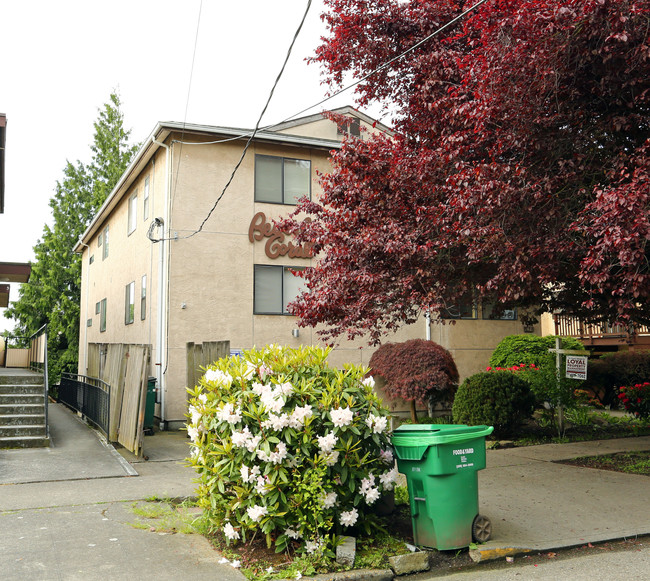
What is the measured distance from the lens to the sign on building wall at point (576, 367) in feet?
37.1

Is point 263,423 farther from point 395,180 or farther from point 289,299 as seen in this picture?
point 289,299

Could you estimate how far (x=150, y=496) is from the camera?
7406 mm

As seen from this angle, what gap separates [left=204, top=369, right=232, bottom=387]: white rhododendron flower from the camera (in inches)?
226

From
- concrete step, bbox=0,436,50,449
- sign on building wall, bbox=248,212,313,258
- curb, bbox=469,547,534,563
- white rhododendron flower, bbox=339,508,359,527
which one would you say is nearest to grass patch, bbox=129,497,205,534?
white rhododendron flower, bbox=339,508,359,527

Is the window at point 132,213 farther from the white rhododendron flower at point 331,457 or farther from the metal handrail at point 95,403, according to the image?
the white rhododendron flower at point 331,457

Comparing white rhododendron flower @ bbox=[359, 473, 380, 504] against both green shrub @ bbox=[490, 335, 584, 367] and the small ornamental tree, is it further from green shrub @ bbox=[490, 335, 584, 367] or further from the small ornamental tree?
green shrub @ bbox=[490, 335, 584, 367]

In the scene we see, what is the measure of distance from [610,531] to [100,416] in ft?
32.1

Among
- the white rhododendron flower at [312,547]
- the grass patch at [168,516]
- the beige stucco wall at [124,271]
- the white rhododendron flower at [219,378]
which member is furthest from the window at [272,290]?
the white rhododendron flower at [312,547]

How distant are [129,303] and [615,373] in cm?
1345

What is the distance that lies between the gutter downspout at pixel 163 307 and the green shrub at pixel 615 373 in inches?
417

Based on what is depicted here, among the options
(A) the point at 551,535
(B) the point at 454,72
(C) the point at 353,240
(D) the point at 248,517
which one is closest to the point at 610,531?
(A) the point at 551,535

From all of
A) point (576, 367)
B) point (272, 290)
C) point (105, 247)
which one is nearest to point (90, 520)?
point (576, 367)

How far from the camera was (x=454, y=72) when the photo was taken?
8.47m

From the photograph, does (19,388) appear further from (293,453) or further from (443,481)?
(443,481)
